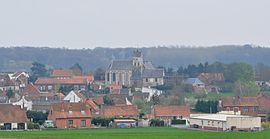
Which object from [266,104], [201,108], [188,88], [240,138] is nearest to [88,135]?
[240,138]

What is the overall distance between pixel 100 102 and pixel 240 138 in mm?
45071

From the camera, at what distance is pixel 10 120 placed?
74938 mm

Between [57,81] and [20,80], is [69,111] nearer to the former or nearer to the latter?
[57,81]

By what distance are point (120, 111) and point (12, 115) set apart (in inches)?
577

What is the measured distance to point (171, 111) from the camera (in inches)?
3457

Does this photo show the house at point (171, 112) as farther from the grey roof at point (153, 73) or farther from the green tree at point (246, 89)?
the grey roof at point (153, 73)

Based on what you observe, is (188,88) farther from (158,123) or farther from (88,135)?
(88,135)

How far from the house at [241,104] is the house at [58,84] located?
44815 millimetres

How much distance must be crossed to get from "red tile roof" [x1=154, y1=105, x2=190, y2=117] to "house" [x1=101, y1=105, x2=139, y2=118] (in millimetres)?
2160

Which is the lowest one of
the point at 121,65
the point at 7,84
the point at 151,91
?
the point at 151,91

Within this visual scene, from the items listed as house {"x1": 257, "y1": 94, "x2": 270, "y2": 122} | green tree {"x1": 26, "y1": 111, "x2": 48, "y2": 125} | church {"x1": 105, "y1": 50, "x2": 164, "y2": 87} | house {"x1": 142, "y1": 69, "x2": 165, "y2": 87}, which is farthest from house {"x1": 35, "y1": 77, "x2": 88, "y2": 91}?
green tree {"x1": 26, "y1": 111, "x2": 48, "y2": 125}

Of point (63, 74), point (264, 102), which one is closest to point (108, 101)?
point (264, 102)

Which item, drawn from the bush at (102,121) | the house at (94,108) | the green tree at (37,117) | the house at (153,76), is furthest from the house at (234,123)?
the house at (153,76)

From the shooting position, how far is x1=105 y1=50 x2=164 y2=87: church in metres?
151
